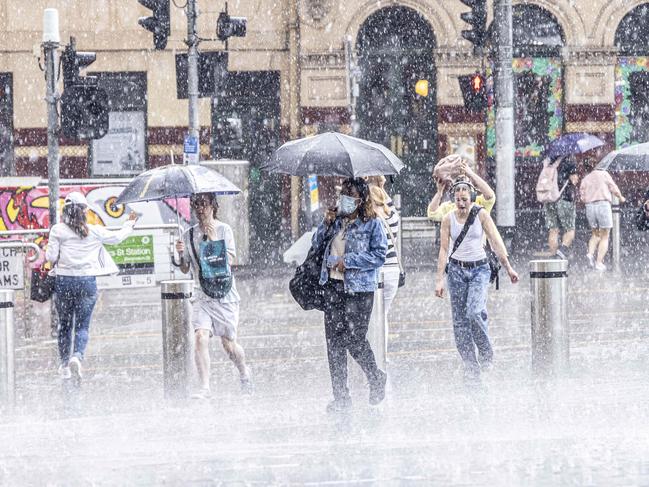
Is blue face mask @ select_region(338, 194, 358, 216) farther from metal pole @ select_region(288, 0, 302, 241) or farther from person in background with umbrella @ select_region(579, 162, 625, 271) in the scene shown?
metal pole @ select_region(288, 0, 302, 241)

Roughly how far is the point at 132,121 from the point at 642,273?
13.2 meters

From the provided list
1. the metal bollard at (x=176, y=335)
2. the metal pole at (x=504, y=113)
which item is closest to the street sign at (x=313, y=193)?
the metal pole at (x=504, y=113)

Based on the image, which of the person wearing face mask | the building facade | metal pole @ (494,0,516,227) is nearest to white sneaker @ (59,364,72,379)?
the person wearing face mask

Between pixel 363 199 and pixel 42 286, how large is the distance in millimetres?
4092

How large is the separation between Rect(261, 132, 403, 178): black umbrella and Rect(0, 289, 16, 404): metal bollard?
2175 mm

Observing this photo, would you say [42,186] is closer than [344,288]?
No

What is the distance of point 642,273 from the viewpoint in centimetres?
2052

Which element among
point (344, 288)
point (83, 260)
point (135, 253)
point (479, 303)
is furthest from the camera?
point (135, 253)

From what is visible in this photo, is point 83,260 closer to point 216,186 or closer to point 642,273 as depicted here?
point 216,186

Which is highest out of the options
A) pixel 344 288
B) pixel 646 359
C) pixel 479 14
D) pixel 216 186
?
pixel 479 14

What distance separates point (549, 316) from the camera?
10836 millimetres

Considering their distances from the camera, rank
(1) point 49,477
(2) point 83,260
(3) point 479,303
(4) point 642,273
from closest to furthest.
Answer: (1) point 49,477, (3) point 479,303, (2) point 83,260, (4) point 642,273

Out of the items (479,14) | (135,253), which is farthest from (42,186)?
(479,14)

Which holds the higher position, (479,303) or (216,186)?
(216,186)
